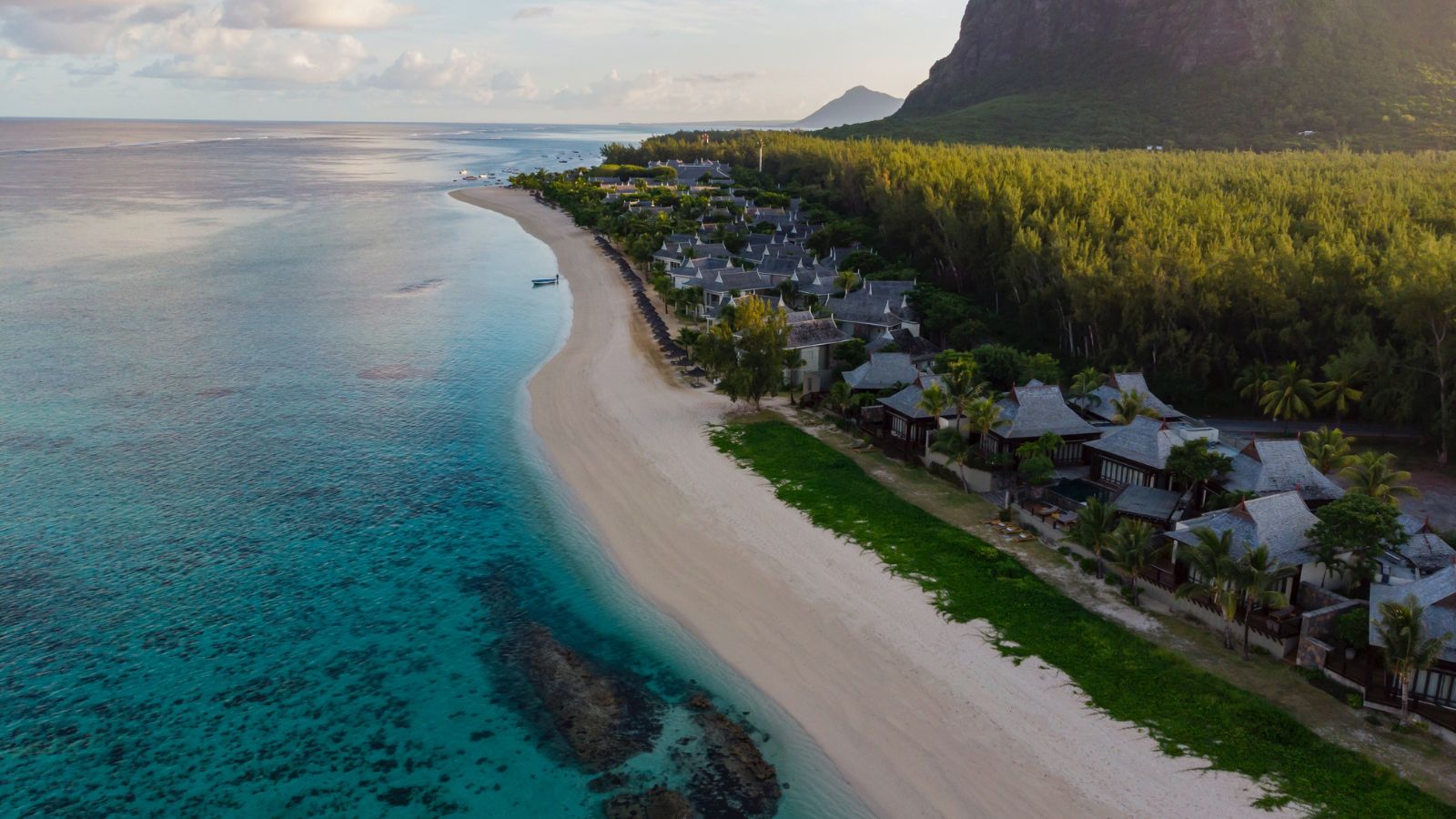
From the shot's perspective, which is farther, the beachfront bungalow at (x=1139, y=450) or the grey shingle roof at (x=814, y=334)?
the grey shingle roof at (x=814, y=334)

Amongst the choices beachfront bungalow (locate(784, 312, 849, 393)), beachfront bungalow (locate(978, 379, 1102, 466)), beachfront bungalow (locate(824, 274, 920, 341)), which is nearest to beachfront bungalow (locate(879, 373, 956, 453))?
beachfront bungalow (locate(978, 379, 1102, 466))

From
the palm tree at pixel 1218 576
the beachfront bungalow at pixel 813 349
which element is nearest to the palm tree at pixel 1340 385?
the palm tree at pixel 1218 576

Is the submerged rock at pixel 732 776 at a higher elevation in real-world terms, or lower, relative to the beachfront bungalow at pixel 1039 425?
lower

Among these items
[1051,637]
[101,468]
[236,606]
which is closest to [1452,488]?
[1051,637]

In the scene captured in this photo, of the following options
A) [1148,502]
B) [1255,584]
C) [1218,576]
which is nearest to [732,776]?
[1218,576]

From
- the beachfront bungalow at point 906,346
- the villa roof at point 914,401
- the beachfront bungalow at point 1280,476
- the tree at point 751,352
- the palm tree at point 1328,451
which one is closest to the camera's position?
the beachfront bungalow at point 1280,476

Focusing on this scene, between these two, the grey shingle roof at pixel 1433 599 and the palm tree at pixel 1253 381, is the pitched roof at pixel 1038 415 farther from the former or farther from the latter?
the grey shingle roof at pixel 1433 599

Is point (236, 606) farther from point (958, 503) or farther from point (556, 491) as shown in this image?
point (958, 503)

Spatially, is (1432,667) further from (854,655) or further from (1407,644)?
(854,655)
